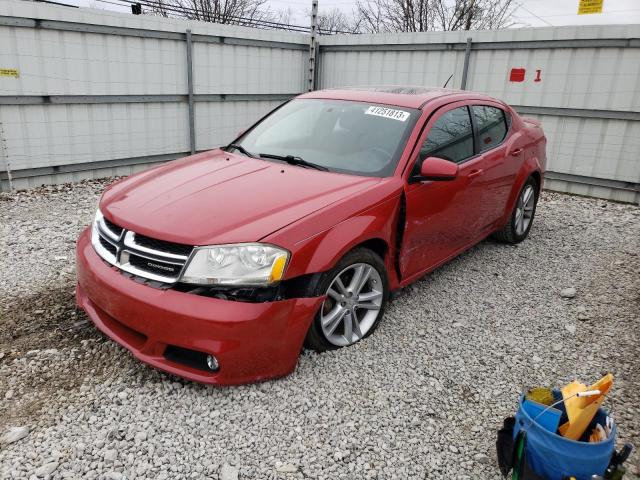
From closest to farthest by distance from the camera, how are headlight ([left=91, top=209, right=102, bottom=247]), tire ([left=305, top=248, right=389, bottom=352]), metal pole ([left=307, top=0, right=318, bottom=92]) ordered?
tire ([left=305, top=248, right=389, bottom=352]), headlight ([left=91, top=209, right=102, bottom=247]), metal pole ([left=307, top=0, right=318, bottom=92])

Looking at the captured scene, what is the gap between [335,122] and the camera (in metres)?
3.74

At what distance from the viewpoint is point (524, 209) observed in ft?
17.6

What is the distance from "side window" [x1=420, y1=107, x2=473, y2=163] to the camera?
360cm

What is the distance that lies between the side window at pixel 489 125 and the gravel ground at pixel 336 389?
120 cm

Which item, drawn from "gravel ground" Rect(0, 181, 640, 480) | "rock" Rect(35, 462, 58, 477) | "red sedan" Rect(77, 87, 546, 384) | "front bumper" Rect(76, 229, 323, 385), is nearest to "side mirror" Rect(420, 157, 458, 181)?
"red sedan" Rect(77, 87, 546, 384)

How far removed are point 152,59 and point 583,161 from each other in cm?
679

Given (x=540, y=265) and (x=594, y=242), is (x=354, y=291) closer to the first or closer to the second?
(x=540, y=265)

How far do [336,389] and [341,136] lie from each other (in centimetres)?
179

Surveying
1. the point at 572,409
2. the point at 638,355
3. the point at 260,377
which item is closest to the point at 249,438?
the point at 260,377

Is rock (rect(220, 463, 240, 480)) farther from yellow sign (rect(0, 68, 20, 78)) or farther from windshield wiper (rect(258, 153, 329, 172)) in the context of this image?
yellow sign (rect(0, 68, 20, 78))

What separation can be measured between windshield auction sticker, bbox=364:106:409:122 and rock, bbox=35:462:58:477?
2.90m

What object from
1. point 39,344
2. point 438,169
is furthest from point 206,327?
point 438,169

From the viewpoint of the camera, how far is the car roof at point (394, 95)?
3.77 m

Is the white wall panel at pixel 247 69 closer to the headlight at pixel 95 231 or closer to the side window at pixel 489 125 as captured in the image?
the side window at pixel 489 125
